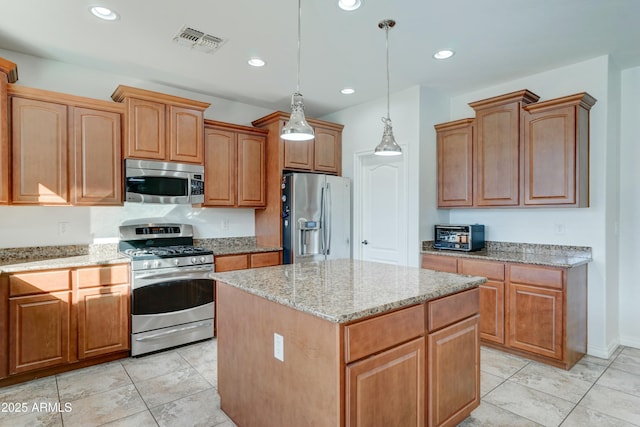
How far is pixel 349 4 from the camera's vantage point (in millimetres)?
2350

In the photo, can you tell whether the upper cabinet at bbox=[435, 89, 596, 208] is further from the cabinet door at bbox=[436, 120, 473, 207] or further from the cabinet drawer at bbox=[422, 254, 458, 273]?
the cabinet drawer at bbox=[422, 254, 458, 273]

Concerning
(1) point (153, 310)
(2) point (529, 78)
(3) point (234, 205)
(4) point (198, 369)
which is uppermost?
(2) point (529, 78)

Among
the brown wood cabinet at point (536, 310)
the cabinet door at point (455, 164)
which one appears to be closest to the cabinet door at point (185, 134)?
the cabinet door at point (455, 164)

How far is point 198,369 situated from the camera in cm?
297

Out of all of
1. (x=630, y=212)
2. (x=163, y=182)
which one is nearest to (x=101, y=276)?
(x=163, y=182)

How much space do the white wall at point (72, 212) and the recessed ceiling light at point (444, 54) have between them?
107 inches

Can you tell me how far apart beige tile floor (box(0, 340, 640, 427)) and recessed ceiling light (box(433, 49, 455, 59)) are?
276cm

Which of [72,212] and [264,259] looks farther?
[264,259]

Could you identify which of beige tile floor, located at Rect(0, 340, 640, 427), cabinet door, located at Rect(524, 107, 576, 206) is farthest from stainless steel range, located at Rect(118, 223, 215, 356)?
cabinet door, located at Rect(524, 107, 576, 206)

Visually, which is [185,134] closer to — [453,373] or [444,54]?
[444,54]

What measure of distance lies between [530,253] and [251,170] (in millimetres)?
3230

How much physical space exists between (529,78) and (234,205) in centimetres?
350

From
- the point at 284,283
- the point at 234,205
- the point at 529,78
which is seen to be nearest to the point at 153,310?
the point at 234,205

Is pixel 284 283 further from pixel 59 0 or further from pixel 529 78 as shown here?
pixel 529 78
